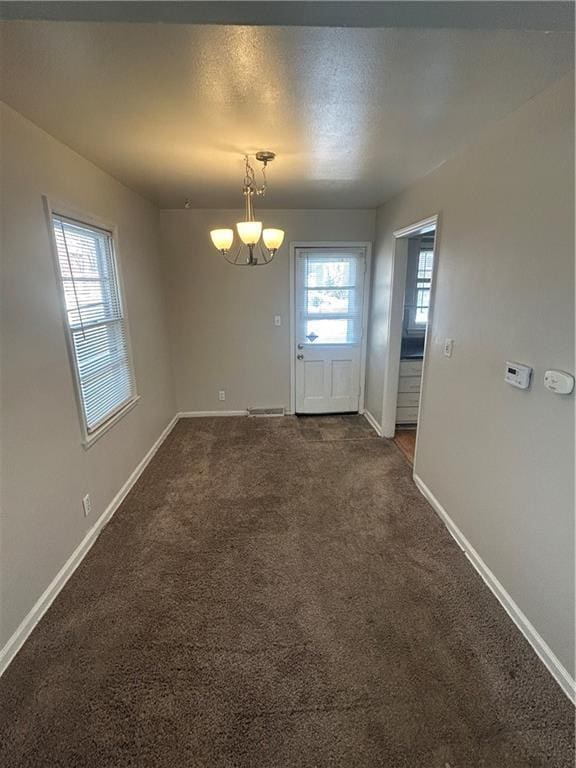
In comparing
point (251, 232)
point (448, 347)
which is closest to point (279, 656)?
point (448, 347)

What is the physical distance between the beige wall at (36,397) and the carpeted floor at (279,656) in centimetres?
28

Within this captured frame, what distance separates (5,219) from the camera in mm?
1562

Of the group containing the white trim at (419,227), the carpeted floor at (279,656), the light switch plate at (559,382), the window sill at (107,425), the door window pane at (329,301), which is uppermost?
the white trim at (419,227)

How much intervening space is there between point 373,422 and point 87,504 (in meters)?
2.98

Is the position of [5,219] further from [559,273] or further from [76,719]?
[559,273]

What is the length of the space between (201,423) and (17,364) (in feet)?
8.64

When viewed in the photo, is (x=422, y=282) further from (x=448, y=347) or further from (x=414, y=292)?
(x=448, y=347)

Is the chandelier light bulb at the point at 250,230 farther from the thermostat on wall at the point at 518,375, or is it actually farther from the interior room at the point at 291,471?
the thermostat on wall at the point at 518,375

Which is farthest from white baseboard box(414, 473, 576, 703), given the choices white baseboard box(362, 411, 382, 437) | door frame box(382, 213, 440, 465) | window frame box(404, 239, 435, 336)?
window frame box(404, 239, 435, 336)

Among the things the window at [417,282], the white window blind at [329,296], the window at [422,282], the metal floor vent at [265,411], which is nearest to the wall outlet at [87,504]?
the metal floor vent at [265,411]

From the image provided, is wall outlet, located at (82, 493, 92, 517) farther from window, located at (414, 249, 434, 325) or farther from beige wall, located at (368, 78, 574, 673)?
window, located at (414, 249, 434, 325)

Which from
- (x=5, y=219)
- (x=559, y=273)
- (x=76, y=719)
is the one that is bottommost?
(x=76, y=719)

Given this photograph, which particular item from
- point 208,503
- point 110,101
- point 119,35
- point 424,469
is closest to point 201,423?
point 208,503

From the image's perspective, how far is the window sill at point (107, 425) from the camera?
2193 mm
